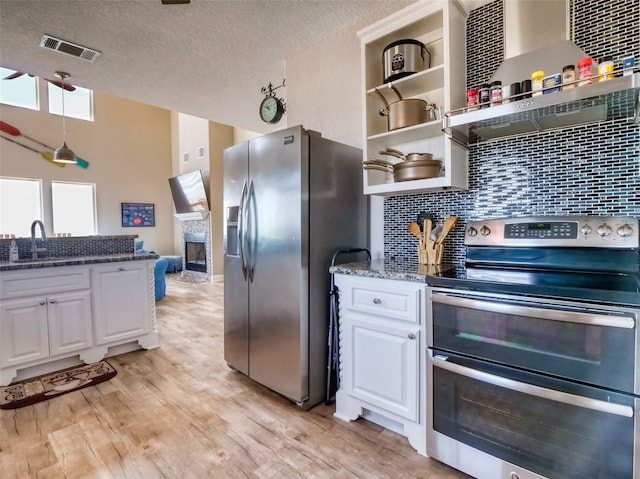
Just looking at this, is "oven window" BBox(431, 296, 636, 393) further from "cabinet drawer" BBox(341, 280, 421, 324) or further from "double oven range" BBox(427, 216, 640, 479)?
"cabinet drawer" BBox(341, 280, 421, 324)

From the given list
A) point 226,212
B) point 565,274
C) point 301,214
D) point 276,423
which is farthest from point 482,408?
point 226,212

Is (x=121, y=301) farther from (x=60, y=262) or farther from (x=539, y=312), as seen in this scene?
(x=539, y=312)

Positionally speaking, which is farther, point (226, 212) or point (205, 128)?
point (205, 128)

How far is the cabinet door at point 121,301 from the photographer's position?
2824mm

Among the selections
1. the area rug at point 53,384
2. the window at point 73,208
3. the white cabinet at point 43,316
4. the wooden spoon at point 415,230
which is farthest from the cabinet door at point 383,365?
the window at point 73,208

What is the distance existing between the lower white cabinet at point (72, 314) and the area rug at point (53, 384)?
10 centimetres

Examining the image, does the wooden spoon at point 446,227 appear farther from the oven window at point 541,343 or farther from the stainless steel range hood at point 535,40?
the stainless steel range hood at point 535,40

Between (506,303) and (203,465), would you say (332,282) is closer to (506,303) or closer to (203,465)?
(506,303)

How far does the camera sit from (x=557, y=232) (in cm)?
150

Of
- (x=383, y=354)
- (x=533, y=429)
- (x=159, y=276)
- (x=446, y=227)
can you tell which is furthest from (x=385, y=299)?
(x=159, y=276)

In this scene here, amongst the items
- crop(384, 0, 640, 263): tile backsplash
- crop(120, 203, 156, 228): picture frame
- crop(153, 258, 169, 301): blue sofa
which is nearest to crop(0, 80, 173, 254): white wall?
crop(120, 203, 156, 228): picture frame

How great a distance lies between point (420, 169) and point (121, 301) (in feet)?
9.05

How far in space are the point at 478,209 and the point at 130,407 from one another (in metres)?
2.48

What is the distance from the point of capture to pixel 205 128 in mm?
7418
